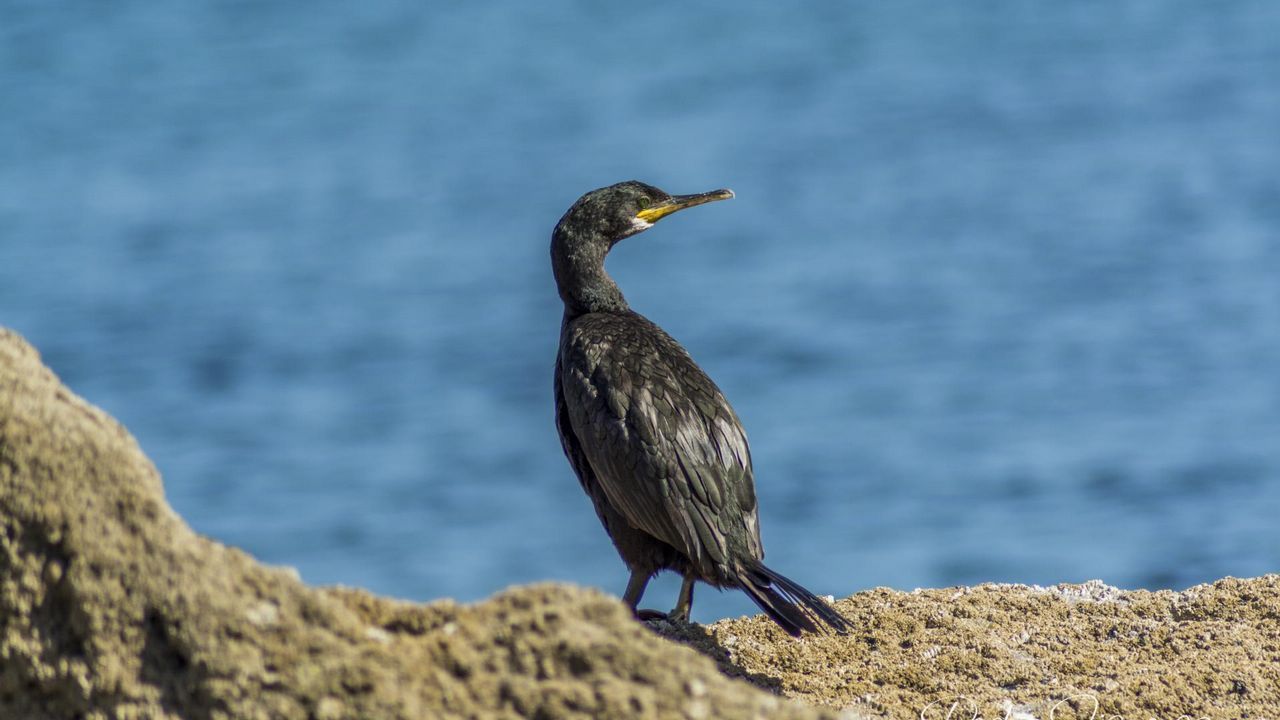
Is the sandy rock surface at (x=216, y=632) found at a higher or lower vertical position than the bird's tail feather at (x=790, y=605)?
lower

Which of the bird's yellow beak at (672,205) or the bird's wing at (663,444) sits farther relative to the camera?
the bird's yellow beak at (672,205)

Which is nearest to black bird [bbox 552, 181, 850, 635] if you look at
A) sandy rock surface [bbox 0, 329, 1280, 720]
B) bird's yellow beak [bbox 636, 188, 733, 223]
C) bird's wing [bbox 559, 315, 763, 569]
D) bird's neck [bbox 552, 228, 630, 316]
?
bird's wing [bbox 559, 315, 763, 569]

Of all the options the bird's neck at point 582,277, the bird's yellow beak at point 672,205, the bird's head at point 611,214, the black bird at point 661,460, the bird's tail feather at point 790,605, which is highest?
the bird's yellow beak at point 672,205

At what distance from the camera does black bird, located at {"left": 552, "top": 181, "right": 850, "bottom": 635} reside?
195 inches

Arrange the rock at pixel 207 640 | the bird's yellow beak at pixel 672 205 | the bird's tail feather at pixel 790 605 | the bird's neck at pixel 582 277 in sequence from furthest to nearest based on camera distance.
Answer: the bird's yellow beak at pixel 672 205 < the bird's neck at pixel 582 277 < the bird's tail feather at pixel 790 605 < the rock at pixel 207 640

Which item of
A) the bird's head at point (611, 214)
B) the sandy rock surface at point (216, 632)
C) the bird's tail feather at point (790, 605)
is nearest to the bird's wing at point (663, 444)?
the bird's tail feather at point (790, 605)

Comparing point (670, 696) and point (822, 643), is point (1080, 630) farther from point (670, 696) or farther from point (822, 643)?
point (670, 696)

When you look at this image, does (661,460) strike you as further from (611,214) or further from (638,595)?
(611,214)

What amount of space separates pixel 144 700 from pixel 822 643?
8.01 feet

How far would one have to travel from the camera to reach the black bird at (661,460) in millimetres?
4949

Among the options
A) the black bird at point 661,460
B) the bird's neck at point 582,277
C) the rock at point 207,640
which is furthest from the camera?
the bird's neck at point 582,277

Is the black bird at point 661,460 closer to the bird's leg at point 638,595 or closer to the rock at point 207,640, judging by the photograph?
the bird's leg at point 638,595

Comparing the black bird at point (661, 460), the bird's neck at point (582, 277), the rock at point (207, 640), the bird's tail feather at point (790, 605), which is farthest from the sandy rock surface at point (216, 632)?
the bird's neck at point (582, 277)

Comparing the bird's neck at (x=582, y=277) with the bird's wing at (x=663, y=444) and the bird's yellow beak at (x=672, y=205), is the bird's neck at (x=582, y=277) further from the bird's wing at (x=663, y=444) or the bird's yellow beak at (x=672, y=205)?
the bird's wing at (x=663, y=444)
